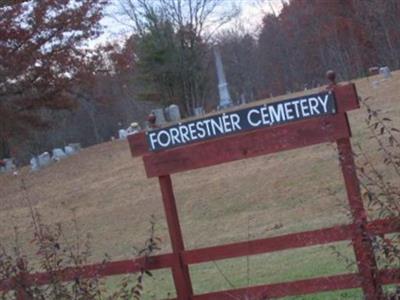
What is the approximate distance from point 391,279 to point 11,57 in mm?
29401

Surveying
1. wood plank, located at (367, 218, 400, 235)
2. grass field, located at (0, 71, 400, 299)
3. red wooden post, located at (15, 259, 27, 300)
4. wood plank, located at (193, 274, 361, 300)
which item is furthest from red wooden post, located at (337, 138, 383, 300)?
red wooden post, located at (15, 259, 27, 300)

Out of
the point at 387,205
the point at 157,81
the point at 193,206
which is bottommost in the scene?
the point at 193,206

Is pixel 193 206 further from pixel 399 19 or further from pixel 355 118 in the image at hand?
pixel 399 19

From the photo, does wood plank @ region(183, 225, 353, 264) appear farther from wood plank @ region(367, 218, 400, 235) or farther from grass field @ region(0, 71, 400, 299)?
grass field @ region(0, 71, 400, 299)

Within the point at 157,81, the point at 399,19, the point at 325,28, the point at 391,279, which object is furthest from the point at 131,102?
the point at 391,279

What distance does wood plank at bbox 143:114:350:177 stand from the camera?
7.05 meters

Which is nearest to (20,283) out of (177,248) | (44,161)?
(177,248)

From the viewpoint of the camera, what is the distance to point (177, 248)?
7.80m

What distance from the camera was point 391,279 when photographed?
618 cm

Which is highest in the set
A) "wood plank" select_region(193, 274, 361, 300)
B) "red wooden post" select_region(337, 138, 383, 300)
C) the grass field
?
"red wooden post" select_region(337, 138, 383, 300)

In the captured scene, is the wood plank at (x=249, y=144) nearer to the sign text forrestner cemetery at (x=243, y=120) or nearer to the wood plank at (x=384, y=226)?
the sign text forrestner cemetery at (x=243, y=120)

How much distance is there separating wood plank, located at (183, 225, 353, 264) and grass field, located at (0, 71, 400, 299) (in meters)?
1.35

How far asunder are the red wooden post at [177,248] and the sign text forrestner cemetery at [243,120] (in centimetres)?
43

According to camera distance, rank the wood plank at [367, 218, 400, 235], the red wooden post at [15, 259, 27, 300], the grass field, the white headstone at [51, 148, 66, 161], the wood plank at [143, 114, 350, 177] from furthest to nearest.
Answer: the white headstone at [51, 148, 66, 161] → the grass field → the wood plank at [143, 114, 350, 177] → the red wooden post at [15, 259, 27, 300] → the wood plank at [367, 218, 400, 235]
